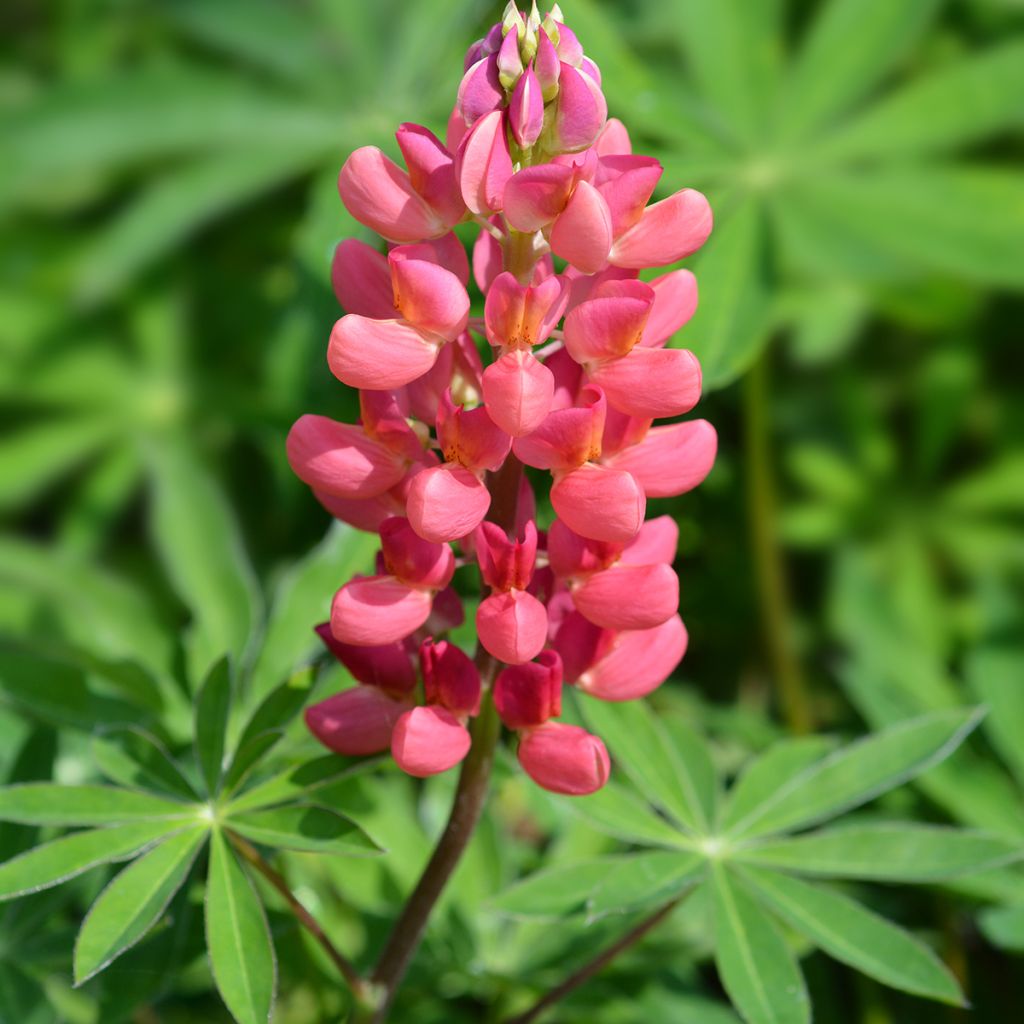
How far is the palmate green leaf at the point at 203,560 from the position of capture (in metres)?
1.78

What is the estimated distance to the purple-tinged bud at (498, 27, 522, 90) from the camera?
1024 millimetres

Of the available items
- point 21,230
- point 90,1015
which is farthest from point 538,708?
point 21,230

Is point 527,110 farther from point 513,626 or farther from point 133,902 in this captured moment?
point 133,902

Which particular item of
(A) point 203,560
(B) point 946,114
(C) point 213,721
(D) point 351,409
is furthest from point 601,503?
(B) point 946,114

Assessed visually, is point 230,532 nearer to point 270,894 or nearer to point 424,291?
point 270,894

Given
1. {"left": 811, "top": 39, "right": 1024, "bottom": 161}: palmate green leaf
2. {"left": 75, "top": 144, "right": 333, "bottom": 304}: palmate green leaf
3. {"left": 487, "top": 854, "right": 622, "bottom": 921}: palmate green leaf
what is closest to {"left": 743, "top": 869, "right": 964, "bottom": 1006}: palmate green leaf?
{"left": 487, "top": 854, "right": 622, "bottom": 921}: palmate green leaf

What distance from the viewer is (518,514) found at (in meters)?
1.16

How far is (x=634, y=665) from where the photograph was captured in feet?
3.99

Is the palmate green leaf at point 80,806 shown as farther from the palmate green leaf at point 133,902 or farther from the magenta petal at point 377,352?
the magenta petal at point 377,352

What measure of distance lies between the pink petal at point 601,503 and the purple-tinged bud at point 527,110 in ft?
0.94

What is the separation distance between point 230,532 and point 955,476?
180 cm

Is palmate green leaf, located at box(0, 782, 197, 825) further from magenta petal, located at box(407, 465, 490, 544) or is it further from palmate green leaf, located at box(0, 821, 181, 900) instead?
magenta petal, located at box(407, 465, 490, 544)

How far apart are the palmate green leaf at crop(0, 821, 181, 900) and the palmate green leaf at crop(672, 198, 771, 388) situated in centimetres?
79

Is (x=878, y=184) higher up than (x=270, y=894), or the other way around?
(x=878, y=184)
